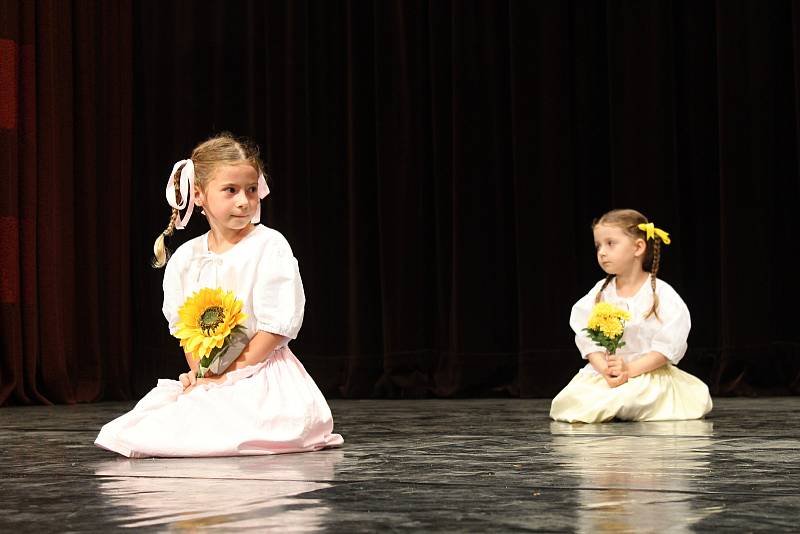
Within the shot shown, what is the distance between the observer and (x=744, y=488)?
1.88m

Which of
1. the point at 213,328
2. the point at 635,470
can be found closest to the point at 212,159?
the point at 213,328

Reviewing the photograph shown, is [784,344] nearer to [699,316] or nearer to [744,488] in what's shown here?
[699,316]

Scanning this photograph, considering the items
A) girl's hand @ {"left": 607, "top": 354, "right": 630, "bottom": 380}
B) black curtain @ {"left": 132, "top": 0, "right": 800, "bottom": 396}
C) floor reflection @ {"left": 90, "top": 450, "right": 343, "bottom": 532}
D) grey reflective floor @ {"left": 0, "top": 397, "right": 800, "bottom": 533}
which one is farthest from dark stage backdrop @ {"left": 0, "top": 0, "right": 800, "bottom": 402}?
floor reflection @ {"left": 90, "top": 450, "right": 343, "bottom": 532}

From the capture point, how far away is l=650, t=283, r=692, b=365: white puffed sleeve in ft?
12.7

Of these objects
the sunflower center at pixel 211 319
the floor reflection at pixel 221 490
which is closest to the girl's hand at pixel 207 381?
the sunflower center at pixel 211 319

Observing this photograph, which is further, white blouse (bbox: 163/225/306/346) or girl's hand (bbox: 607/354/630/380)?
girl's hand (bbox: 607/354/630/380)

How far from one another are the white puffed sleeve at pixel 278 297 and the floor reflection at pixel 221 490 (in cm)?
33

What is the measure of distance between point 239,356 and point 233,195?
403 mm

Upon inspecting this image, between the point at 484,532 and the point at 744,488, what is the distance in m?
0.60

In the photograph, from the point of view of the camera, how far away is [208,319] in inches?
108

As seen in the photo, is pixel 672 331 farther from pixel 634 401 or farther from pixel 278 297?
pixel 278 297

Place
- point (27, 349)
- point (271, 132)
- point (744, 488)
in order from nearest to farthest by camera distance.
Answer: point (744, 488) → point (27, 349) → point (271, 132)

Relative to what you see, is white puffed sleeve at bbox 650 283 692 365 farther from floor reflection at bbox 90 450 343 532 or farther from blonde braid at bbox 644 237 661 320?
floor reflection at bbox 90 450 343 532

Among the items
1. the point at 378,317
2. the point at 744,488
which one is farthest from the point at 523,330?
the point at 744,488
